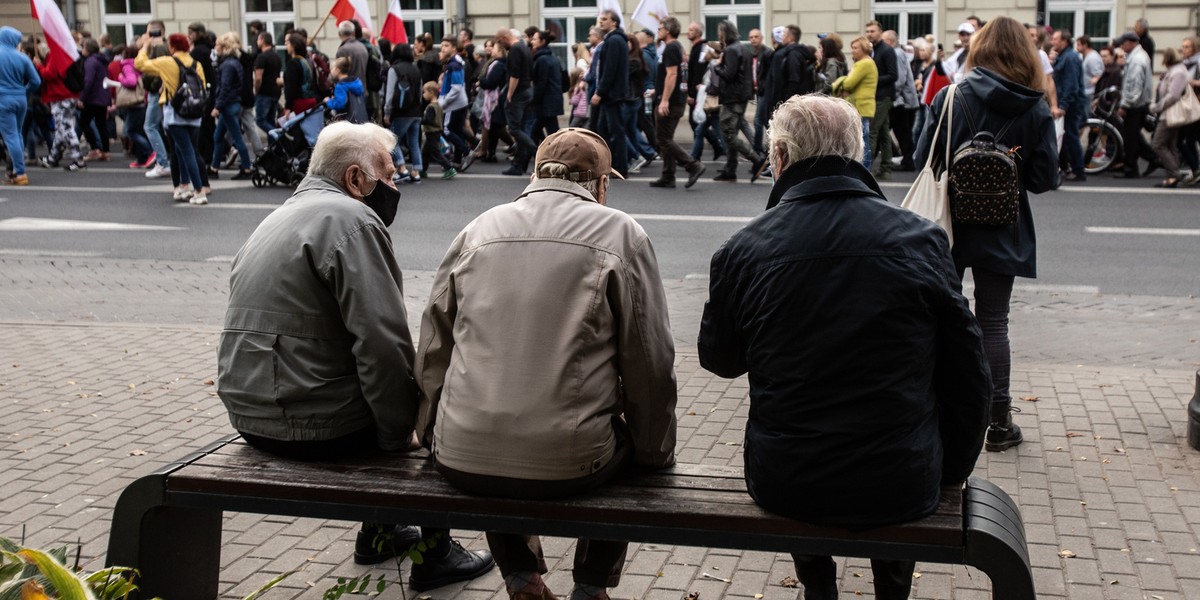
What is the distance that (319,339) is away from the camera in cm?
371

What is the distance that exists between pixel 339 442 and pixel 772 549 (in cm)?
128

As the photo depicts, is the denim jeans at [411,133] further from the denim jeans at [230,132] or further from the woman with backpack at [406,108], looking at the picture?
the denim jeans at [230,132]

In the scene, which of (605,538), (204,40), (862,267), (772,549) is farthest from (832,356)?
(204,40)

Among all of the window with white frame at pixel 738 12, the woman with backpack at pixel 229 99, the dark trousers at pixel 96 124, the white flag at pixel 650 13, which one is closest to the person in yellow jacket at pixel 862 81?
the white flag at pixel 650 13

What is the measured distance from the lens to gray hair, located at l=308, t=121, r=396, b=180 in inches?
159

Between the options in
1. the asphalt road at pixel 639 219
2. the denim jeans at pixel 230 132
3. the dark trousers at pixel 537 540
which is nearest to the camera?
the dark trousers at pixel 537 540

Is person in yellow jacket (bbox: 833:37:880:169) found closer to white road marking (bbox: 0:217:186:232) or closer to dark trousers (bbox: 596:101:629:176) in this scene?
dark trousers (bbox: 596:101:629:176)

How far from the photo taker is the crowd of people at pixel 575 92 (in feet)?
49.4

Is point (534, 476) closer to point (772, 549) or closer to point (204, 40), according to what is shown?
point (772, 549)

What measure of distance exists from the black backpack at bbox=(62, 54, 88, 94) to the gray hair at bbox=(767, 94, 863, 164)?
17.1 meters

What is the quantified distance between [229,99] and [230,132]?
52cm

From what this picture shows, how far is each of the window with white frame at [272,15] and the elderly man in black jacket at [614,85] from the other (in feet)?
44.9

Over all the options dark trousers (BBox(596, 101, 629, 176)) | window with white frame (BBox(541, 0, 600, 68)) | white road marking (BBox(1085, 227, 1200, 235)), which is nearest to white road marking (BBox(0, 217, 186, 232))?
dark trousers (BBox(596, 101, 629, 176))

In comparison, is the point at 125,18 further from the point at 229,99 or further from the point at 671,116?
the point at 671,116
